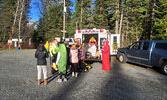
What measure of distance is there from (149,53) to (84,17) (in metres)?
30.2

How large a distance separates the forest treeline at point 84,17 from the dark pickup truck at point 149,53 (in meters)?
11.9

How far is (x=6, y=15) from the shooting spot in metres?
26.5

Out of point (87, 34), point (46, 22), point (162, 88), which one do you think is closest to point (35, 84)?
point (162, 88)

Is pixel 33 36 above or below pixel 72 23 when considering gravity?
below

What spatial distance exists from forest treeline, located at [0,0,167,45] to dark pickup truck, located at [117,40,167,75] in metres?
11.9

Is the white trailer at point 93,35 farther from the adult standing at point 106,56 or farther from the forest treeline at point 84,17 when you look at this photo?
the forest treeline at point 84,17

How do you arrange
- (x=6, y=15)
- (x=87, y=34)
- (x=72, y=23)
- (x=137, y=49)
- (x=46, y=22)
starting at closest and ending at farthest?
(x=137, y=49), (x=87, y=34), (x=6, y=15), (x=46, y=22), (x=72, y=23)

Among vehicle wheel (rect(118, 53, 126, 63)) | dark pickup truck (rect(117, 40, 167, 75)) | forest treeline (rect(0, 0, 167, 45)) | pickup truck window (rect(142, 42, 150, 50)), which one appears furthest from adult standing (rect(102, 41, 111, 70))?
forest treeline (rect(0, 0, 167, 45))

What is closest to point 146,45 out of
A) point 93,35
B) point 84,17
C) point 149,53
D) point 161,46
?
point 149,53

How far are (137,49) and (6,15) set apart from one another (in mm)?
27952

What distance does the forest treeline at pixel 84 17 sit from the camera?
2470cm

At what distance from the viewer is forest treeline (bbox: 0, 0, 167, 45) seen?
24702 millimetres

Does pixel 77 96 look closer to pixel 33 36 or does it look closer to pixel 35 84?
pixel 35 84

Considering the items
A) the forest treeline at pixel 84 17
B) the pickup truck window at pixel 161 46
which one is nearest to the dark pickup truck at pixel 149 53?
the pickup truck window at pixel 161 46
